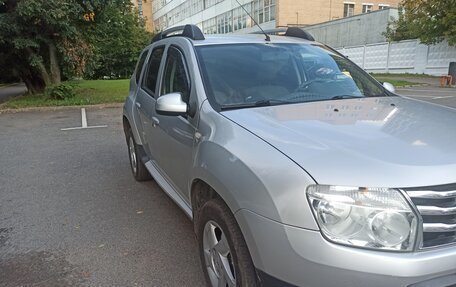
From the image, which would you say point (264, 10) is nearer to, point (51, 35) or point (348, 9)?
point (348, 9)

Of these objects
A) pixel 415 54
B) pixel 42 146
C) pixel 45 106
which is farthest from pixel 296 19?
pixel 42 146

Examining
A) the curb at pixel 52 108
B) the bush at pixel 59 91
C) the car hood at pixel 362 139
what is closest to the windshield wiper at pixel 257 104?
the car hood at pixel 362 139

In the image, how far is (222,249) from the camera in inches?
93.4

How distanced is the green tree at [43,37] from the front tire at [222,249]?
1162 centimetres

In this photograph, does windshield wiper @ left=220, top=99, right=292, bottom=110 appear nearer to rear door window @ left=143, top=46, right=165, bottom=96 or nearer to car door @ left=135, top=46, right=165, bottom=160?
car door @ left=135, top=46, right=165, bottom=160

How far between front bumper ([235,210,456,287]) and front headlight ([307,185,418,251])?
45mm

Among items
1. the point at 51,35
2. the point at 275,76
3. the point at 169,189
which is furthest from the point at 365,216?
the point at 51,35

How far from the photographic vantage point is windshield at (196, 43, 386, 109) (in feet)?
9.80

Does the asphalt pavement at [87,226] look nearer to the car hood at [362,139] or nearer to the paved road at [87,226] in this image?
the paved road at [87,226]

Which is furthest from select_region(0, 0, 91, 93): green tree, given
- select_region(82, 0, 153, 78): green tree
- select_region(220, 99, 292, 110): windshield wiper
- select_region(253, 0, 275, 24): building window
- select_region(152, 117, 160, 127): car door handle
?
select_region(253, 0, 275, 24): building window

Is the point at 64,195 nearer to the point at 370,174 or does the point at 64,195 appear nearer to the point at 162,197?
the point at 162,197

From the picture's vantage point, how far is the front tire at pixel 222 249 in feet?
6.84

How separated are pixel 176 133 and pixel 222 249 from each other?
1134mm

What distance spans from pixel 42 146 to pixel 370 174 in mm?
7405
